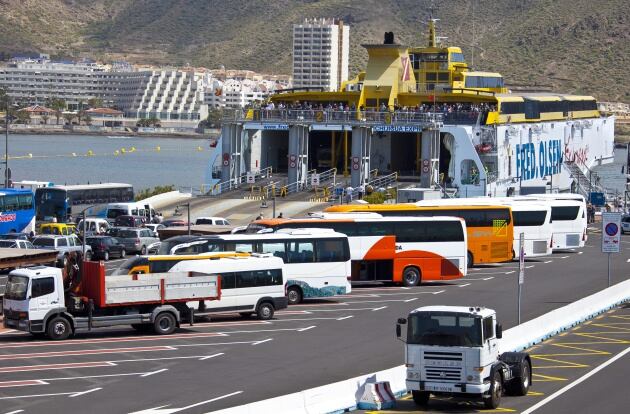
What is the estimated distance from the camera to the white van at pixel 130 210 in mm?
65938

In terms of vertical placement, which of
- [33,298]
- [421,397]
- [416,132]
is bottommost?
[421,397]

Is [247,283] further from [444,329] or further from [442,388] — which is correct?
[442,388]

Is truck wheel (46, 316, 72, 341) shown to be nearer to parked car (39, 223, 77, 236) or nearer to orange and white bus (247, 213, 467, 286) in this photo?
orange and white bus (247, 213, 467, 286)

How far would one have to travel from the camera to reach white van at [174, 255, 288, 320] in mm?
35156

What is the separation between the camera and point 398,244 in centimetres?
4512

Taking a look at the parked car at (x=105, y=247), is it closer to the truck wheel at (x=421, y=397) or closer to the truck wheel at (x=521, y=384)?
the truck wheel at (x=521, y=384)

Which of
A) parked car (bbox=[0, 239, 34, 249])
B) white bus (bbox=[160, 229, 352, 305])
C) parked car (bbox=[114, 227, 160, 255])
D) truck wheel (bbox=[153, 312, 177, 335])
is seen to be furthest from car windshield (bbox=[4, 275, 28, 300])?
parked car (bbox=[114, 227, 160, 255])

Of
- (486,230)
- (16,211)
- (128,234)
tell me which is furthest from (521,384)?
(16,211)

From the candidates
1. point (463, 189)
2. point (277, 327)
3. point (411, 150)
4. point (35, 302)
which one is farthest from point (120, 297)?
point (411, 150)

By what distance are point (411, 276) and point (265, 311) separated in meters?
Result: 9.99

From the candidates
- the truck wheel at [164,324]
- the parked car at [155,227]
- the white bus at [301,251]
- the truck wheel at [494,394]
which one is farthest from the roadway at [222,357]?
the parked car at [155,227]

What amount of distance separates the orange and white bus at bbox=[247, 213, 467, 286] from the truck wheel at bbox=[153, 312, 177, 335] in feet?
35.0

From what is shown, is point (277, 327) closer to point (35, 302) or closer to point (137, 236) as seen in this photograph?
point (35, 302)

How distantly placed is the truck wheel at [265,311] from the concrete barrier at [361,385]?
735 cm
